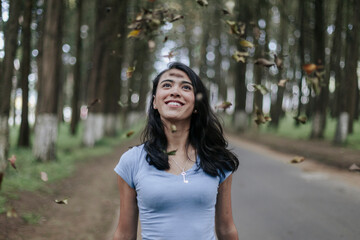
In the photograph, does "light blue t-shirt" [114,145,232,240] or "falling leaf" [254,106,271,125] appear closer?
"light blue t-shirt" [114,145,232,240]

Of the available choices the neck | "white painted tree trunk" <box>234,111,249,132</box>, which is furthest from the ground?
"white painted tree trunk" <box>234,111,249,132</box>

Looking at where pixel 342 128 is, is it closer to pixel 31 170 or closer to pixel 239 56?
pixel 31 170

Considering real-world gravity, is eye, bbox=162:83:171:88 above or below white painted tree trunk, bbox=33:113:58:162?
above

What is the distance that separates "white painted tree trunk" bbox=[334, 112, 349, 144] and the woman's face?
13.6m

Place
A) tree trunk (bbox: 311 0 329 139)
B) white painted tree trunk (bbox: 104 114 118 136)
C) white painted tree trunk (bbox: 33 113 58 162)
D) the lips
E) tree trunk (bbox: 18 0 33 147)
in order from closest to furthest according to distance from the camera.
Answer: the lips → white painted tree trunk (bbox: 33 113 58 162) → tree trunk (bbox: 18 0 33 147) → tree trunk (bbox: 311 0 329 139) → white painted tree trunk (bbox: 104 114 118 136)

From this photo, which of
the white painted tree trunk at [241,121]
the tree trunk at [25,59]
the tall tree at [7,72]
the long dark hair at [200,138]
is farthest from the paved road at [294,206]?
the white painted tree trunk at [241,121]

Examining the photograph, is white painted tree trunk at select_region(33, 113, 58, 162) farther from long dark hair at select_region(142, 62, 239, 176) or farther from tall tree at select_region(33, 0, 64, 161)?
long dark hair at select_region(142, 62, 239, 176)

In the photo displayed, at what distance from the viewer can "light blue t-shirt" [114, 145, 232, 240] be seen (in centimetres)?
186

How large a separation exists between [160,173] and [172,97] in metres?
0.47

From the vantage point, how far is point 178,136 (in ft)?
7.30

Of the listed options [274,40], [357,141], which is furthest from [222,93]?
[357,141]

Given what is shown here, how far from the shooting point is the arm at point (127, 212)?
6.72ft

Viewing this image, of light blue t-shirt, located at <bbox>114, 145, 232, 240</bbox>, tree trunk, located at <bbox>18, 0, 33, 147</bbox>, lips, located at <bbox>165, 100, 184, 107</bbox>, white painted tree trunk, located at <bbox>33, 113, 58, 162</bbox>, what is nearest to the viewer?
light blue t-shirt, located at <bbox>114, 145, 232, 240</bbox>

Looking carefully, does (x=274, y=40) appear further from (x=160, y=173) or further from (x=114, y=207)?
(x=160, y=173)
